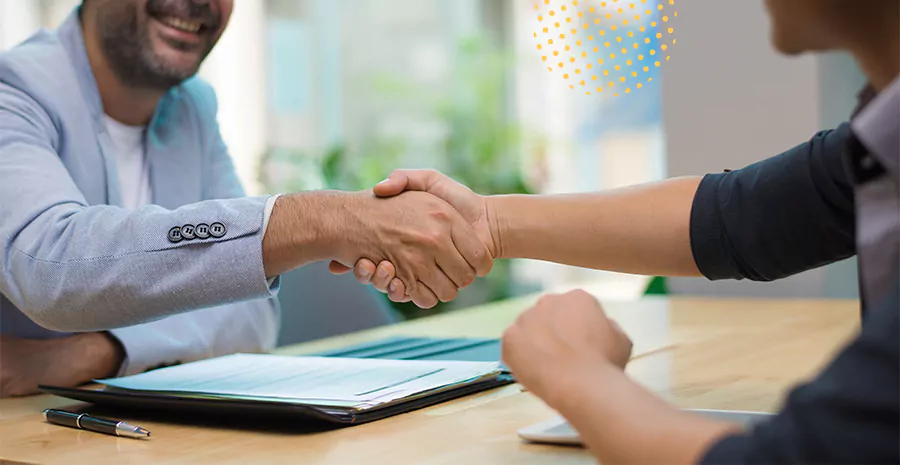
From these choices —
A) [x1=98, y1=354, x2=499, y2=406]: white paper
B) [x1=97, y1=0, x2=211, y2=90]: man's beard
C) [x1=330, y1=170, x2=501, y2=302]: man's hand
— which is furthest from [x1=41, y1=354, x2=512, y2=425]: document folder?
[x1=97, y1=0, x2=211, y2=90]: man's beard

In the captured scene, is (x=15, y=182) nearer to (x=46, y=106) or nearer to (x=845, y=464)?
(x=46, y=106)

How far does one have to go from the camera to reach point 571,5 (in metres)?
1.98

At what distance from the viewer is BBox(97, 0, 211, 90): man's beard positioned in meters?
1.62

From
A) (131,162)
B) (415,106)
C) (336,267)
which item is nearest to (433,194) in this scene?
(336,267)

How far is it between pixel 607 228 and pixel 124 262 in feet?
1.83

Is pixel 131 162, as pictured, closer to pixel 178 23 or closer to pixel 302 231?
pixel 178 23

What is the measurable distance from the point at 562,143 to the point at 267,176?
2174 mm

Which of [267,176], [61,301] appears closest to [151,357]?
[61,301]

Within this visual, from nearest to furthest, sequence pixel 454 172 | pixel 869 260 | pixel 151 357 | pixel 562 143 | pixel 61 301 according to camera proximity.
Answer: pixel 869 260 < pixel 61 301 < pixel 151 357 < pixel 454 172 < pixel 562 143

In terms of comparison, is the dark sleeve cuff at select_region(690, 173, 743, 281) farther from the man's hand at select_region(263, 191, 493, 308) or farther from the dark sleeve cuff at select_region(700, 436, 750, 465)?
the dark sleeve cuff at select_region(700, 436, 750, 465)

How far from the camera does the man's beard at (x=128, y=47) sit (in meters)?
1.62

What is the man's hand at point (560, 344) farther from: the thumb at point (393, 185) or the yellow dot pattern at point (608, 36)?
the yellow dot pattern at point (608, 36)

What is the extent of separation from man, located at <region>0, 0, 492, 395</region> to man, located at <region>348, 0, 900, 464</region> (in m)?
0.06

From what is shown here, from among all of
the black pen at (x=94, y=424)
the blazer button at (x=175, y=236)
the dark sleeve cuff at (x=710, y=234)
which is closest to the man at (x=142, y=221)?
the blazer button at (x=175, y=236)
